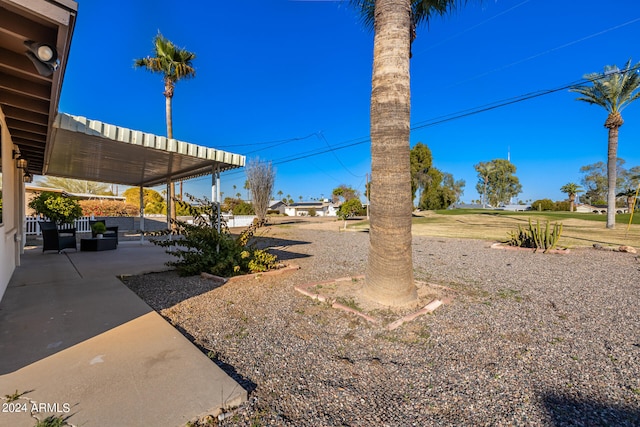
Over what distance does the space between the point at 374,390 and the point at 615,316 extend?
371cm

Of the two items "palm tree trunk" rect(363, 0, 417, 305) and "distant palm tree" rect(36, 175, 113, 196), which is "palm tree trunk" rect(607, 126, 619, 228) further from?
"distant palm tree" rect(36, 175, 113, 196)

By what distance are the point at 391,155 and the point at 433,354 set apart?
2.44 meters

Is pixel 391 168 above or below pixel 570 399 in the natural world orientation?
above

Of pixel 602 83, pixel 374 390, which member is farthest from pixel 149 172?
pixel 602 83

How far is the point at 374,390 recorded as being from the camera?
2.31 meters

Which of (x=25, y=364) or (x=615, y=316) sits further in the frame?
(x=615, y=316)

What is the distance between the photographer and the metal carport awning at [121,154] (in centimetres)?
484

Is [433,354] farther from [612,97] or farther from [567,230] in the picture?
[612,97]

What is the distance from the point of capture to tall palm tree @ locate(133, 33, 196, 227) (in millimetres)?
16500

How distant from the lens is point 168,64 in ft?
54.4

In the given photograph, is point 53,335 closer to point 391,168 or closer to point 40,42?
point 40,42

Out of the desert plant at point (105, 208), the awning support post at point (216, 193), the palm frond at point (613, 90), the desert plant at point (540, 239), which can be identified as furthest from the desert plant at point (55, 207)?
the palm frond at point (613, 90)

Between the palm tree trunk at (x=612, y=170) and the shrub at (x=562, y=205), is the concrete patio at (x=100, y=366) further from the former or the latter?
the shrub at (x=562, y=205)

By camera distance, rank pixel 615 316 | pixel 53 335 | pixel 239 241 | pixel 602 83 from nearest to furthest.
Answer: pixel 53 335 < pixel 615 316 < pixel 239 241 < pixel 602 83
